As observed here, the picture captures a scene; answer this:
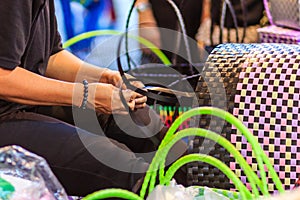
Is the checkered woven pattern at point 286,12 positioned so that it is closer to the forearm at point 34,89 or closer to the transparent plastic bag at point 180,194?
the forearm at point 34,89

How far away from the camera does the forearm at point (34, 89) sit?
137 cm

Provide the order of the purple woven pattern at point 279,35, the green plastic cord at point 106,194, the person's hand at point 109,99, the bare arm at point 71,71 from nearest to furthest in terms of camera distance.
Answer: the green plastic cord at point 106,194
the person's hand at point 109,99
the bare arm at point 71,71
the purple woven pattern at point 279,35

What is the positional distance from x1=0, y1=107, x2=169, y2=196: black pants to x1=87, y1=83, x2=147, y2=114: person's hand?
0.09 m

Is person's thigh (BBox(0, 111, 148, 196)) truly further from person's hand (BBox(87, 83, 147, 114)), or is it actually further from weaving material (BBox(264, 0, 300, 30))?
weaving material (BBox(264, 0, 300, 30))

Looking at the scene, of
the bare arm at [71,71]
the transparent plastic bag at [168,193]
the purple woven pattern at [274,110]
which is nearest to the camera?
the transparent plastic bag at [168,193]

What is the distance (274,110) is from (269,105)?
2 cm

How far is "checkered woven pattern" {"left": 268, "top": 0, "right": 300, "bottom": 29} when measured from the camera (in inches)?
91.1

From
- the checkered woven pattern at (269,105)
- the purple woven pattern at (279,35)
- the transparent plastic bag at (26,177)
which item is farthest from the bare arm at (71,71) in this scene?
the purple woven pattern at (279,35)

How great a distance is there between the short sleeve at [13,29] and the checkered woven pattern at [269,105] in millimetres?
434

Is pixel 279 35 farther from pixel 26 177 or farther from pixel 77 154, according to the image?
pixel 26 177

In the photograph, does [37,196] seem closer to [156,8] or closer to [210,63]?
[210,63]

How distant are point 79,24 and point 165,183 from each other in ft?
8.59

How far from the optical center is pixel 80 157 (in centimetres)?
137

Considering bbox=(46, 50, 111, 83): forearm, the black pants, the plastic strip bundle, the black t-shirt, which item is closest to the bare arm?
bbox=(46, 50, 111, 83): forearm
